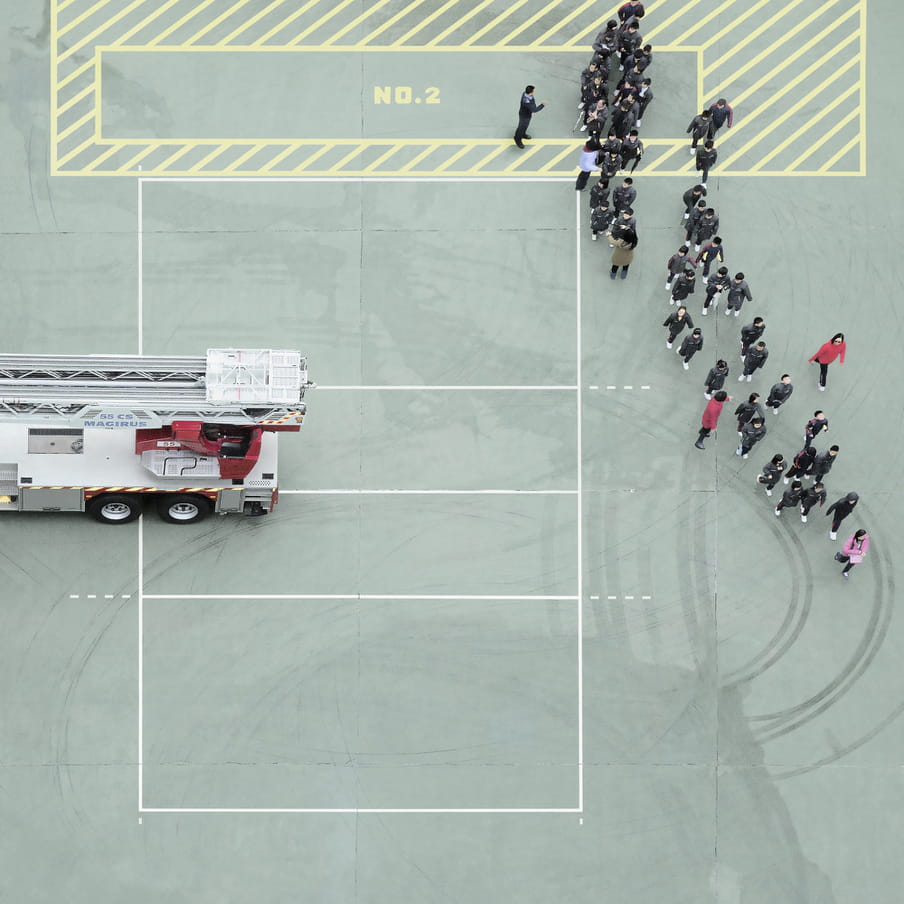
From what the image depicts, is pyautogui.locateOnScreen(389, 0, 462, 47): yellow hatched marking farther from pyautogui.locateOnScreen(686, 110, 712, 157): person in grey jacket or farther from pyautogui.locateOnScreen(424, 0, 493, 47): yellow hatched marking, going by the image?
pyautogui.locateOnScreen(686, 110, 712, 157): person in grey jacket

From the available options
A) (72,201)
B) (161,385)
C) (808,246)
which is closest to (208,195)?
(72,201)

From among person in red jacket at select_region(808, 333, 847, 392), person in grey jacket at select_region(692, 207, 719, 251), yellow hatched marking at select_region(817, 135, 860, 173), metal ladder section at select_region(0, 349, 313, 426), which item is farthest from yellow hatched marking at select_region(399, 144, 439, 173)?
person in red jacket at select_region(808, 333, 847, 392)

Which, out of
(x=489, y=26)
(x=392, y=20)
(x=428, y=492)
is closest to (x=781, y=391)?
(x=428, y=492)

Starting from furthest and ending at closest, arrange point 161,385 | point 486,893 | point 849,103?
point 849,103
point 486,893
point 161,385

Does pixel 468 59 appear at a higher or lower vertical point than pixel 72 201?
higher

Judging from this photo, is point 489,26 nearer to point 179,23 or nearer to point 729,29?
point 729,29

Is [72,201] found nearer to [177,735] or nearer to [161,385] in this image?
[161,385]

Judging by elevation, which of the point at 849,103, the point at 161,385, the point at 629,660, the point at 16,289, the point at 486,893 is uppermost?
the point at 849,103

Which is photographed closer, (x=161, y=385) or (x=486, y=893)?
(x=161, y=385)

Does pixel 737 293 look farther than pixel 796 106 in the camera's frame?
No
